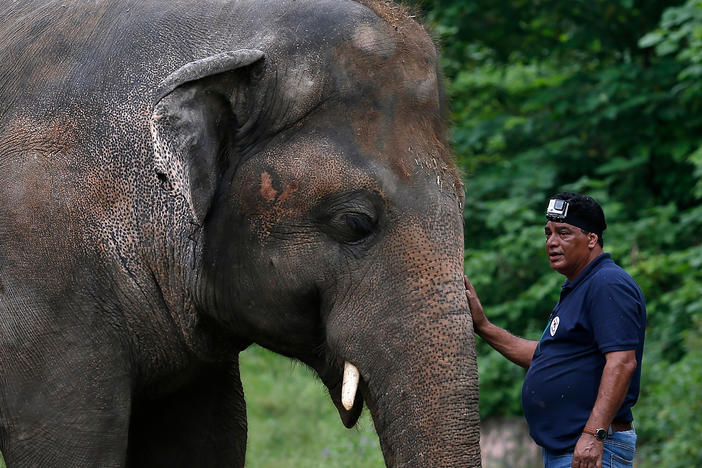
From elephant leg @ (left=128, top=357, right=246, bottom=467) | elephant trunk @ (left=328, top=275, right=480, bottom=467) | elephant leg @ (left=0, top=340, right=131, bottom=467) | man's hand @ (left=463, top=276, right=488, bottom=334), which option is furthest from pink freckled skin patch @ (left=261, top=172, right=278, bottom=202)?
elephant leg @ (left=128, top=357, right=246, bottom=467)

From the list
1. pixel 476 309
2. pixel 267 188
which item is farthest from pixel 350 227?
pixel 476 309

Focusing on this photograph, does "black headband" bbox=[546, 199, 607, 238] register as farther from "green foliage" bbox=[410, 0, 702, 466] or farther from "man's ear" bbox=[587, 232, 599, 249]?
"green foliage" bbox=[410, 0, 702, 466]

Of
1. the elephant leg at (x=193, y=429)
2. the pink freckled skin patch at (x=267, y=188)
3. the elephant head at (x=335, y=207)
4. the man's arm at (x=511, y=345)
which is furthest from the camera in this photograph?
the man's arm at (x=511, y=345)

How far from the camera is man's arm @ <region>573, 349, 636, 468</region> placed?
12.8ft

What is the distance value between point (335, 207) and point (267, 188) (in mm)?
231

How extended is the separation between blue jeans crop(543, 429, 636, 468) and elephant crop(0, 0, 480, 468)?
839mm

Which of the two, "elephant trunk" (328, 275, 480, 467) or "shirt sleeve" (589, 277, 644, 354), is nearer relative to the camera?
"elephant trunk" (328, 275, 480, 467)

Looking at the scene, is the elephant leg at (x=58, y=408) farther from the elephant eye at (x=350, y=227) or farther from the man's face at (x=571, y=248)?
the man's face at (x=571, y=248)

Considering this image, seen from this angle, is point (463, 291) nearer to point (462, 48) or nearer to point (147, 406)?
point (147, 406)

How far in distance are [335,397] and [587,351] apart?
0.97 meters

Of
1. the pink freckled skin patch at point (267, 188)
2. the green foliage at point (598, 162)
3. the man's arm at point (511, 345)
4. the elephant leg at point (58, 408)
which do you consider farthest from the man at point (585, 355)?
the green foliage at point (598, 162)

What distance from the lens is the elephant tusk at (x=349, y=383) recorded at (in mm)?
3532

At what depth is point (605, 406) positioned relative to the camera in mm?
3904

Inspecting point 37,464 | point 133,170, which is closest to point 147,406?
point 37,464
